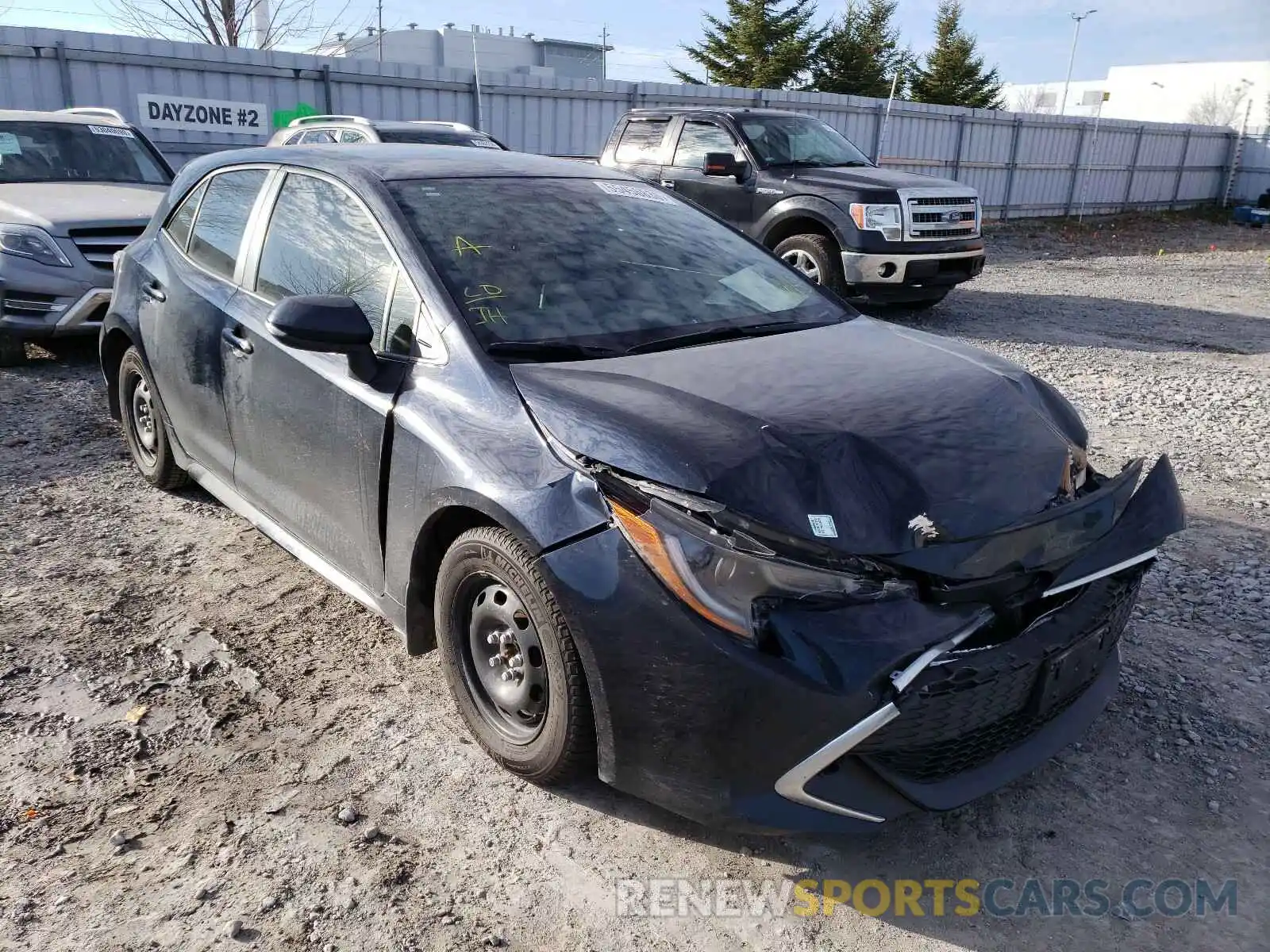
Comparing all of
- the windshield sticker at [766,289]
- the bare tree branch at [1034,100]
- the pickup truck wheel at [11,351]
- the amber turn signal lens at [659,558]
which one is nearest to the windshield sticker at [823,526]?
the amber turn signal lens at [659,558]

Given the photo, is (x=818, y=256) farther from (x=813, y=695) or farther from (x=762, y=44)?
(x=762, y=44)

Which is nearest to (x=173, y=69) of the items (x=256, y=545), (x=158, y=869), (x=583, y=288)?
(x=256, y=545)

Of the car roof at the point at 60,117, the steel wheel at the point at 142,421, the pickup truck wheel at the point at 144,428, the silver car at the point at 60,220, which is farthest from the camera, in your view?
the car roof at the point at 60,117

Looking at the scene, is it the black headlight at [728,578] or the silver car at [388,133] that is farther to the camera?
the silver car at [388,133]

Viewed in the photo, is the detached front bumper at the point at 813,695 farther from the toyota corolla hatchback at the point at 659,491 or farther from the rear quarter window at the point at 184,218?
the rear quarter window at the point at 184,218

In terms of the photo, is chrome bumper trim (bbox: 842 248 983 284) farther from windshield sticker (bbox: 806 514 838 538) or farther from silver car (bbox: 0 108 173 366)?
windshield sticker (bbox: 806 514 838 538)

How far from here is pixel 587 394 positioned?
271cm

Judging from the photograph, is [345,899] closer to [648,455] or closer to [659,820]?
[659,820]

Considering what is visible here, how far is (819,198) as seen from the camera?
32.1ft

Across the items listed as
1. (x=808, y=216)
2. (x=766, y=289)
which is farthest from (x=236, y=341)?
(x=808, y=216)

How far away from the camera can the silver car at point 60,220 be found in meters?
6.96

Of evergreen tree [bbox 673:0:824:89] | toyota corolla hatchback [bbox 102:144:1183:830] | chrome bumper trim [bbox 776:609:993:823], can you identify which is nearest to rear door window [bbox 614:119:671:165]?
toyota corolla hatchback [bbox 102:144:1183:830]

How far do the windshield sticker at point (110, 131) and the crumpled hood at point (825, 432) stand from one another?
7.78 m

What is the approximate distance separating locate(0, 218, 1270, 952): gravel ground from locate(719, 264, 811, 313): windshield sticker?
1.77m
